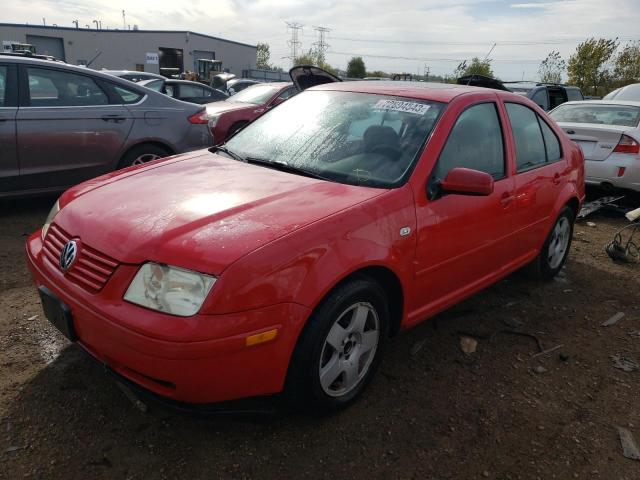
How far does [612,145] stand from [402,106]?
15.6ft

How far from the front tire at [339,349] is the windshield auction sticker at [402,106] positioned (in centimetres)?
118

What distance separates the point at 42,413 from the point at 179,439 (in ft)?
2.24

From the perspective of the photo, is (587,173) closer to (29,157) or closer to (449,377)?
(449,377)

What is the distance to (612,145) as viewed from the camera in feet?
21.4

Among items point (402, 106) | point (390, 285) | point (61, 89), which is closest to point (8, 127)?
point (61, 89)

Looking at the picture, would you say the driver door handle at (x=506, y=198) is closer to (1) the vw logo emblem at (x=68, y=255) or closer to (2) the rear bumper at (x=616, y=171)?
(1) the vw logo emblem at (x=68, y=255)

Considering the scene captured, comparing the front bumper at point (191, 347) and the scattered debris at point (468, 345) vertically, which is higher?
the front bumper at point (191, 347)

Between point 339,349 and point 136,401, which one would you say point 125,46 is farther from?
point 339,349

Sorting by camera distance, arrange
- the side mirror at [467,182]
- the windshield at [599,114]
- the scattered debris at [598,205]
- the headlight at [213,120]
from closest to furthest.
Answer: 1. the side mirror at [467,182]
2. the scattered debris at [598,205]
3. the windshield at [599,114]
4. the headlight at [213,120]

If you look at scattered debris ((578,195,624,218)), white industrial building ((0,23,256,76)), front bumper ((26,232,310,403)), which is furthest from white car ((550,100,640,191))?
white industrial building ((0,23,256,76))

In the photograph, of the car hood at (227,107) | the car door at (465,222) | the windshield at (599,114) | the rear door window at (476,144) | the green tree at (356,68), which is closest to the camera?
the car door at (465,222)

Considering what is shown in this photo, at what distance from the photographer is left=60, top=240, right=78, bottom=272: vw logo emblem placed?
2285 mm

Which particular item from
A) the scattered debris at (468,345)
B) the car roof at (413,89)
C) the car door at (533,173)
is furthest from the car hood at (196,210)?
the car door at (533,173)

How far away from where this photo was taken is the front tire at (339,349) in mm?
2197
